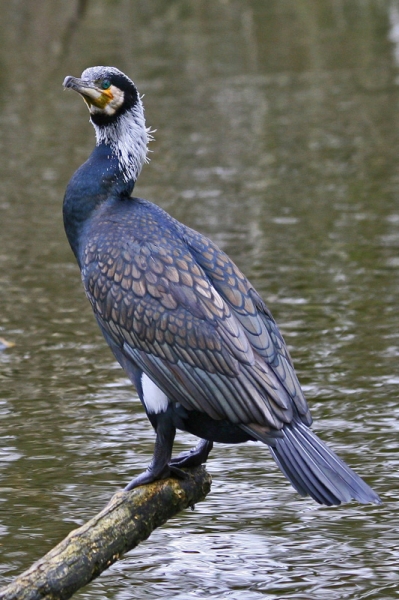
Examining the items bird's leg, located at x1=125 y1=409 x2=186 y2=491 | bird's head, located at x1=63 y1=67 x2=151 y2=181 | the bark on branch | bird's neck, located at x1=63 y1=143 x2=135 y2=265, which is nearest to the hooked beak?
bird's head, located at x1=63 y1=67 x2=151 y2=181

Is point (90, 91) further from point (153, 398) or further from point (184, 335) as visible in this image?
point (153, 398)

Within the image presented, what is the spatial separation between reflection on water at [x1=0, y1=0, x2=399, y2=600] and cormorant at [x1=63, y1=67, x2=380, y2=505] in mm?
694

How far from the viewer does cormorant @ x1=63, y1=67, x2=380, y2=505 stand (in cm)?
461

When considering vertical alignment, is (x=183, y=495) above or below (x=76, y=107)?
below

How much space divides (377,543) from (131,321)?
143 centimetres

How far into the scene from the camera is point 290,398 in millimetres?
4773

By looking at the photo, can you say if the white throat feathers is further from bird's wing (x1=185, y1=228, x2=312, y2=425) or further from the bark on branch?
the bark on branch

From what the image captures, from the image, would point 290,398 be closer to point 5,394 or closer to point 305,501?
point 305,501

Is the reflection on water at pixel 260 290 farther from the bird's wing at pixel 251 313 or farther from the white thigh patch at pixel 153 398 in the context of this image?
the bird's wing at pixel 251 313

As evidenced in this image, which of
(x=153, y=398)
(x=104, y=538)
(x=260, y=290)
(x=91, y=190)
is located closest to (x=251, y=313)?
(x=153, y=398)

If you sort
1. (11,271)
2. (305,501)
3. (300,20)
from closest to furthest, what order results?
1. (305,501)
2. (11,271)
3. (300,20)

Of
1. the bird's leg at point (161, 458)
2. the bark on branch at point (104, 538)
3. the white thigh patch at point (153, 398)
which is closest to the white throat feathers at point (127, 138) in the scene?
the white thigh patch at point (153, 398)

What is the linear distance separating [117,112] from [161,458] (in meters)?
1.48

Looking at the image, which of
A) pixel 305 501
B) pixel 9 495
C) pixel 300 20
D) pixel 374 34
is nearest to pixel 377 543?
pixel 305 501
